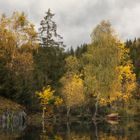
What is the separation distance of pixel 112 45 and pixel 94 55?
A: 3591 millimetres

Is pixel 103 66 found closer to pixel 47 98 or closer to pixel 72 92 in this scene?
pixel 72 92

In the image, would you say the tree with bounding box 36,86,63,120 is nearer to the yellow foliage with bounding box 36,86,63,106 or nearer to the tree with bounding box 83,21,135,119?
the yellow foliage with bounding box 36,86,63,106

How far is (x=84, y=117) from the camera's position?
248 feet

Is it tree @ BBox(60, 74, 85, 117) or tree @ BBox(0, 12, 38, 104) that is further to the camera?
tree @ BBox(60, 74, 85, 117)

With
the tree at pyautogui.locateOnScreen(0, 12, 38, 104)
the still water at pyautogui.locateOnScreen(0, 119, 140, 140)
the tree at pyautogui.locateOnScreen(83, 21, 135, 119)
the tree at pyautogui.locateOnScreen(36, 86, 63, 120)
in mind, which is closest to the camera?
the still water at pyautogui.locateOnScreen(0, 119, 140, 140)

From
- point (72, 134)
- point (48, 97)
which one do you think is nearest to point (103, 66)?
point (48, 97)

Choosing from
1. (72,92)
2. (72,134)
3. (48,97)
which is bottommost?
(72,134)

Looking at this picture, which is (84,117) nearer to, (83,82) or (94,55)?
(83,82)

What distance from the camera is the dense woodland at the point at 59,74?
68.9m

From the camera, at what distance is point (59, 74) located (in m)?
84.6

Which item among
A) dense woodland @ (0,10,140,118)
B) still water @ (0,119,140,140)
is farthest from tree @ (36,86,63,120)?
still water @ (0,119,140,140)

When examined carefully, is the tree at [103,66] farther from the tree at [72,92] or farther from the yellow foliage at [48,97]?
the yellow foliage at [48,97]

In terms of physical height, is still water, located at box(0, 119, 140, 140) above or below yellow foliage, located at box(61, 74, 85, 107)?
below

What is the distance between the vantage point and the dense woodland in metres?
68.9
